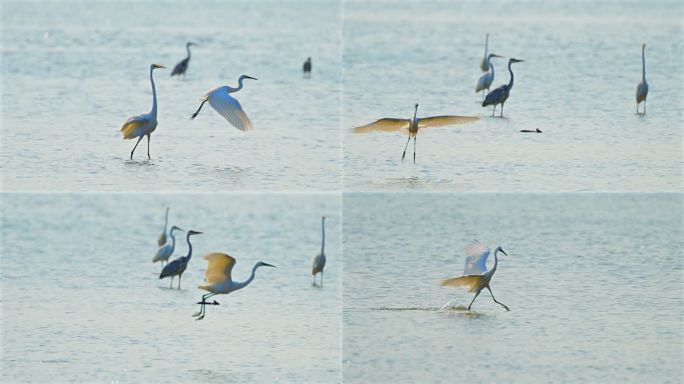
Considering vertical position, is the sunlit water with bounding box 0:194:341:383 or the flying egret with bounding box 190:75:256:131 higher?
the flying egret with bounding box 190:75:256:131

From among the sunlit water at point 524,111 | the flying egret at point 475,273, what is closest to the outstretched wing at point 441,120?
the sunlit water at point 524,111

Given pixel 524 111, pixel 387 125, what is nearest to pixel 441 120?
pixel 387 125

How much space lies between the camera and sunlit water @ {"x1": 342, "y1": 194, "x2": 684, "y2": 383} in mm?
6094

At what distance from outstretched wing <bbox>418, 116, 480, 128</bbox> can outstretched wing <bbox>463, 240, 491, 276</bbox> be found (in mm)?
702

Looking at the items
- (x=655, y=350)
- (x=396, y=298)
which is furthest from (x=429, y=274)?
(x=655, y=350)

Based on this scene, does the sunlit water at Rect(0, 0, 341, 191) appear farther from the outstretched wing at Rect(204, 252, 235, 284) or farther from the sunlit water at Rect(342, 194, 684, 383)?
the sunlit water at Rect(342, 194, 684, 383)

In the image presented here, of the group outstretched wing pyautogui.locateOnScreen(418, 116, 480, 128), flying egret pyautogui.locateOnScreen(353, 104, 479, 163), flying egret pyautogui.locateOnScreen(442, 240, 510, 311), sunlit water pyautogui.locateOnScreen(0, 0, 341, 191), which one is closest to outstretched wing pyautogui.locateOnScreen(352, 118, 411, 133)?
flying egret pyautogui.locateOnScreen(353, 104, 479, 163)

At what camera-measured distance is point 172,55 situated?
15.5 meters

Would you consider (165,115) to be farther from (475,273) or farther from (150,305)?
(475,273)

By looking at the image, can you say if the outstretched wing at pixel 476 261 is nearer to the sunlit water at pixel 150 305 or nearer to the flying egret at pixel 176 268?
the sunlit water at pixel 150 305

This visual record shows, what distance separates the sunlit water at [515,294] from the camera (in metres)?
6.09

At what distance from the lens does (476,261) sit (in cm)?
728

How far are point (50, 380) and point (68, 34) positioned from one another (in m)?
13.4

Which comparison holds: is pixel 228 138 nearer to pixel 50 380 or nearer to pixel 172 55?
pixel 50 380
